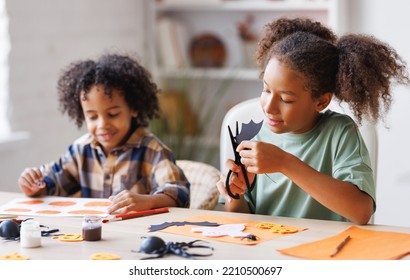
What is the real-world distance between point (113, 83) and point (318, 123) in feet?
2.22

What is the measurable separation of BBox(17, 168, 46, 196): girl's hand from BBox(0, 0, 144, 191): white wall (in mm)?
977

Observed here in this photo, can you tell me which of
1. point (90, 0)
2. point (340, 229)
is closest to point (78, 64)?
point (340, 229)

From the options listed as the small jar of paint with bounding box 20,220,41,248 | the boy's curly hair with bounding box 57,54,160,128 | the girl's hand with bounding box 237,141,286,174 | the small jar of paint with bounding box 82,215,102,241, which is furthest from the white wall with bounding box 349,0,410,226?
the small jar of paint with bounding box 20,220,41,248

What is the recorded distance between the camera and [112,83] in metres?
2.29

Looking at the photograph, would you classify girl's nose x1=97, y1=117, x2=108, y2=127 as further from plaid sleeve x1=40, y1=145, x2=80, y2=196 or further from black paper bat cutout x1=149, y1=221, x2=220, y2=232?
black paper bat cutout x1=149, y1=221, x2=220, y2=232

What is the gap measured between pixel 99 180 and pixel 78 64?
385 mm

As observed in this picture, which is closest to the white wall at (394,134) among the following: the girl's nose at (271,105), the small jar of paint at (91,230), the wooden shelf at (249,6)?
the wooden shelf at (249,6)

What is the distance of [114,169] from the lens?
230 cm

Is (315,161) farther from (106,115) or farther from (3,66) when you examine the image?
(3,66)

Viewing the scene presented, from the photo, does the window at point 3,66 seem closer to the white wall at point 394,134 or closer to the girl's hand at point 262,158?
the white wall at point 394,134

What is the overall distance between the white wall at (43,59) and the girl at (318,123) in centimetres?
130

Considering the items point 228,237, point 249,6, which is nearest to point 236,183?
point 228,237

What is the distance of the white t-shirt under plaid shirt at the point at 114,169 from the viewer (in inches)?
88.0
